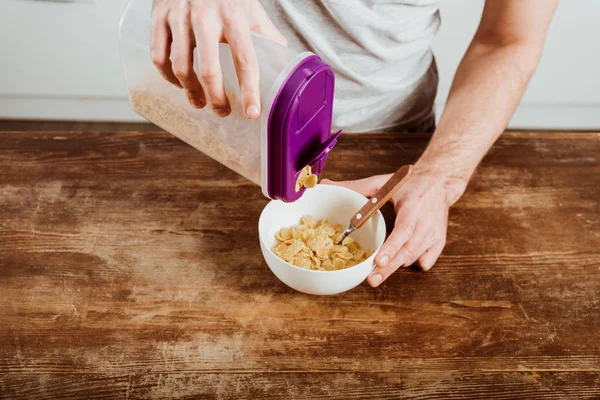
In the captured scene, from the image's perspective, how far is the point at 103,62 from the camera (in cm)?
216

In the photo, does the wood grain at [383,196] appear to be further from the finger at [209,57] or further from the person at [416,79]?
the finger at [209,57]

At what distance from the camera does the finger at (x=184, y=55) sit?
673mm

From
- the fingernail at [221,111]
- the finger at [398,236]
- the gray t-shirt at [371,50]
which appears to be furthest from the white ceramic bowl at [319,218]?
the gray t-shirt at [371,50]

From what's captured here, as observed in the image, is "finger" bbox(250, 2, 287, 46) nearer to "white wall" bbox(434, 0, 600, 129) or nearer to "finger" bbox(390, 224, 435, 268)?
"finger" bbox(390, 224, 435, 268)

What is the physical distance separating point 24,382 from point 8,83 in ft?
6.04

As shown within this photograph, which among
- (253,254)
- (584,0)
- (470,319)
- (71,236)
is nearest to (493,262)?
(470,319)

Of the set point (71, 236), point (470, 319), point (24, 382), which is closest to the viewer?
point (24, 382)

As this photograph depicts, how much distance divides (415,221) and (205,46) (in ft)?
1.59

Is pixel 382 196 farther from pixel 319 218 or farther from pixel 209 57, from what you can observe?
pixel 209 57

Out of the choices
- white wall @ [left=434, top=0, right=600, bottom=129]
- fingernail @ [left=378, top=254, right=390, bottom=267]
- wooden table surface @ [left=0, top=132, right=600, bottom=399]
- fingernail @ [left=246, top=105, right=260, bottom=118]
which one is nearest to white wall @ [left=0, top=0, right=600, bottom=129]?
white wall @ [left=434, top=0, right=600, bottom=129]

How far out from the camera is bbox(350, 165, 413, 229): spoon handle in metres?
0.88

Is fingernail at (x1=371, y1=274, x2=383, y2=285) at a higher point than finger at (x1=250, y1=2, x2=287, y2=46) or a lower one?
lower

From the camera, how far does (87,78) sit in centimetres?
222

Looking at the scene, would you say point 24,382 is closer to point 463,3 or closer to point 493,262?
point 493,262
